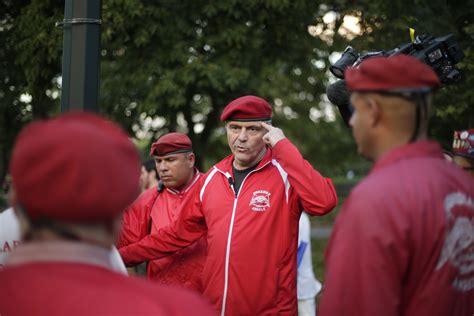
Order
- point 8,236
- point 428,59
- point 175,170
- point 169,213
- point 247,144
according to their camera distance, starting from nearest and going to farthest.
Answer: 1. point 8,236
2. point 428,59
3. point 247,144
4. point 169,213
5. point 175,170

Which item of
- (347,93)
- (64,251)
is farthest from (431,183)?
(347,93)

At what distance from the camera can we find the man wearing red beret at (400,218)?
9.20ft

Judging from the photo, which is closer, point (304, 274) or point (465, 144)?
point (465, 144)

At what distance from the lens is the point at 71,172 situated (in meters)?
1.88

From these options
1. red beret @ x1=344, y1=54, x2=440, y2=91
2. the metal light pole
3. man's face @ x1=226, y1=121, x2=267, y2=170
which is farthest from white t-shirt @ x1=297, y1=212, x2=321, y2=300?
red beret @ x1=344, y1=54, x2=440, y2=91

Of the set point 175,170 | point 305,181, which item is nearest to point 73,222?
point 305,181

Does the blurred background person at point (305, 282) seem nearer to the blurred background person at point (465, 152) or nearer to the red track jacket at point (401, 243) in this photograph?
the blurred background person at point (465, 152)

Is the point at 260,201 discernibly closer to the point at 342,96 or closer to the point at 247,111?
the point at 247,111

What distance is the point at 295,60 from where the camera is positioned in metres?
11.2

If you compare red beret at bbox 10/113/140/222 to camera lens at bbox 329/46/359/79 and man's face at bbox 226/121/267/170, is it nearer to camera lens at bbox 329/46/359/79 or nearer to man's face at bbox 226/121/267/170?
camera lens at bbox 329/46/359/79

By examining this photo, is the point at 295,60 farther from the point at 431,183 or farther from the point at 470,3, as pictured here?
the point at 431,183

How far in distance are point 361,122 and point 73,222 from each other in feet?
4.66

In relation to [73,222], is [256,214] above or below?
below

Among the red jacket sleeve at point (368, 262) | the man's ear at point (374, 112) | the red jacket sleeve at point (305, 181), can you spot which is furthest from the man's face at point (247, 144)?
the red jacket sleeve at point (368, 262)
